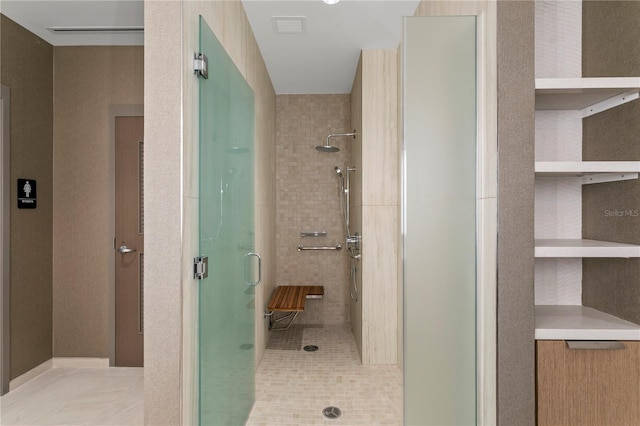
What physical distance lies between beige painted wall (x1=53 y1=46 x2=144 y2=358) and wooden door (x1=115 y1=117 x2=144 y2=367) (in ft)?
0.24

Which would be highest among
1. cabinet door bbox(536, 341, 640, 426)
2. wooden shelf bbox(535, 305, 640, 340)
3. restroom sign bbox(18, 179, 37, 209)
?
restroom sign bbox(18, 179, 37, 209)

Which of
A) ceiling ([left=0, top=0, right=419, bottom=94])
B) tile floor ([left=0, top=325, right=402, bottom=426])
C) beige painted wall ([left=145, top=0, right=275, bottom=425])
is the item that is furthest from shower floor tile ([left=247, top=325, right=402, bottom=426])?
ceiling ([left=0, top=0, right=419, bottom=94])

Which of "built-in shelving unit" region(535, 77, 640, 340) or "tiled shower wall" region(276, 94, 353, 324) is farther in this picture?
"tiled shower wall" region(276, 94, 353, 324)

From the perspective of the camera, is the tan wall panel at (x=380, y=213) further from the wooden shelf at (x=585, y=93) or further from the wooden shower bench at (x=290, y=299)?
the wooden shelf at (x=585, y=93)

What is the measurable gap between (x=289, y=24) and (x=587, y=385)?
2662 mm

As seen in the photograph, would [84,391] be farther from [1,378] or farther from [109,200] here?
[109,200]

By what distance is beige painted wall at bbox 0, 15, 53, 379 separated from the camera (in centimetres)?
257

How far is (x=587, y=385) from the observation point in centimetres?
137

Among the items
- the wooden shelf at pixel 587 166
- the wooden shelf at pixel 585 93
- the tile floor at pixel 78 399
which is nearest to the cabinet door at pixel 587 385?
the wooden shelf at pixel 587 166

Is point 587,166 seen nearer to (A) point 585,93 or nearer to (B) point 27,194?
(A) point 585,93

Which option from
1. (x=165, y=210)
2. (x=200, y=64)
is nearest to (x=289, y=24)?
(x=200, y=64)

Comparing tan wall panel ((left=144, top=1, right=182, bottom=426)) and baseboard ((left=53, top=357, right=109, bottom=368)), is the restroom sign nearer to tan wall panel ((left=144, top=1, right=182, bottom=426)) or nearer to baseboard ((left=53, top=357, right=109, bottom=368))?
baseboard ((left=53, top=357, right=109, bottom=368))

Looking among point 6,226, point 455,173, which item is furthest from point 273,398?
point 6,226

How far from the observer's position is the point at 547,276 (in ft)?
5.53
